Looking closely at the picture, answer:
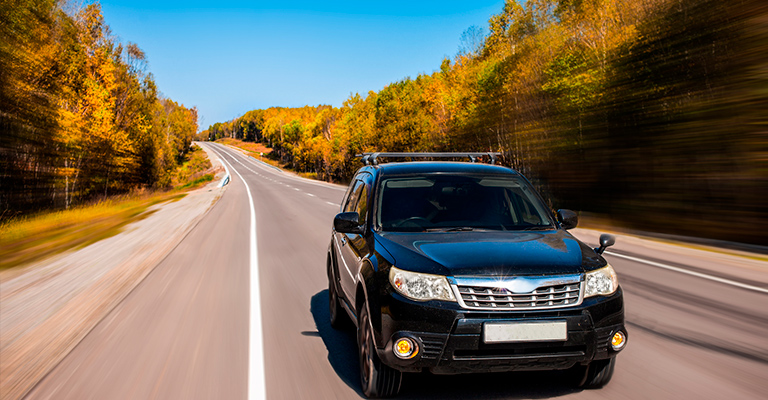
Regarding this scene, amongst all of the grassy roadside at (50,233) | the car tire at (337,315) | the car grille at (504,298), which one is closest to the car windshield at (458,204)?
the car grille at (504,298)

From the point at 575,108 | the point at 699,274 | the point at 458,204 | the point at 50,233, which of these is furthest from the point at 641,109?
the point at 50,233

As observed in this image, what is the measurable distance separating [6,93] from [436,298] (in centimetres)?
2250

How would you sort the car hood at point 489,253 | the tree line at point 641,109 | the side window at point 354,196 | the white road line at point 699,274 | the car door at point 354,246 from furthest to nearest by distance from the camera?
1. the tree line at point 641,109
2. the white road line at point 699,274
3. the side window at point 354,196
4. the car door at point 354,246
5. the car hood at point 489,253

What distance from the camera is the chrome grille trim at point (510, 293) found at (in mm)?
3271

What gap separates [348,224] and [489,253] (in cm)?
140

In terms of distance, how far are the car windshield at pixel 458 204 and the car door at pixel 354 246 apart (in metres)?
0.25

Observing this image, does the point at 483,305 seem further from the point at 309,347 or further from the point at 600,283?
the point at 309,347

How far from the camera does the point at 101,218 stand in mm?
22000

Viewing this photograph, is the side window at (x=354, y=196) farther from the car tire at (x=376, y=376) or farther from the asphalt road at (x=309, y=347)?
the car tire at (x=376, y=376)

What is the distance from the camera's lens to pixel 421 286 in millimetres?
3385

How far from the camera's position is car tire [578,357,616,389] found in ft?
12.3

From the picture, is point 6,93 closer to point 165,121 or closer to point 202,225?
point 202,225

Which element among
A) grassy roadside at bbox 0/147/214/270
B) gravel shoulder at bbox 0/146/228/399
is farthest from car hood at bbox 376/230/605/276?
grassy roadside at bbox 0/147/214/270

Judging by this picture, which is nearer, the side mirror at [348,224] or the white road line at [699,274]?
the side mirror at [348,224]
